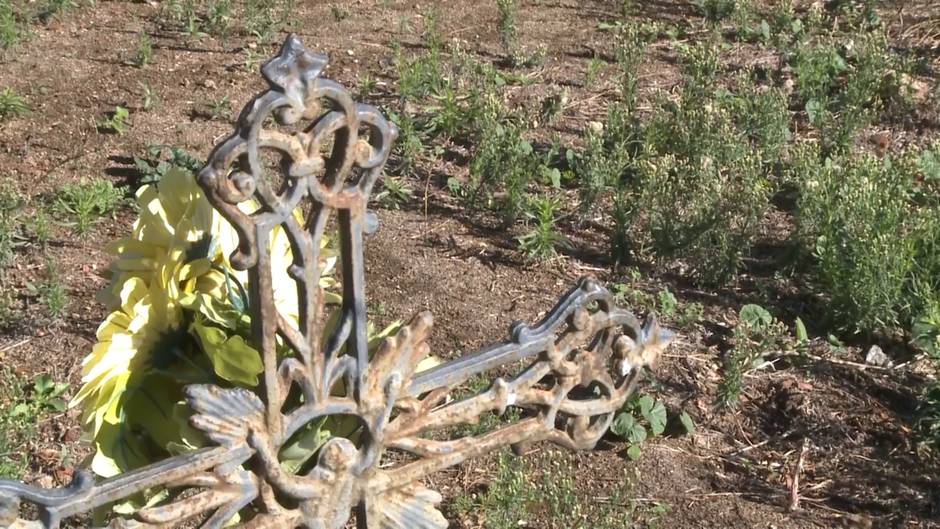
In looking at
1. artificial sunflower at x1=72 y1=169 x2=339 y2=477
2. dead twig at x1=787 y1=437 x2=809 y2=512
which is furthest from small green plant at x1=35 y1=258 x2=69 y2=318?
dead twig at x1=787 y1=437 x2=809 y2=512

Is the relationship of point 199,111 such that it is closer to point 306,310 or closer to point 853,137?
point 853,137

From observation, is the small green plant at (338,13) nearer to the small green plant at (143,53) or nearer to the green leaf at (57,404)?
the small green plant at (143,53)

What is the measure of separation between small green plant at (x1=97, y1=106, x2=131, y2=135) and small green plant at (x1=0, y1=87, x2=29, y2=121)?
0.33m

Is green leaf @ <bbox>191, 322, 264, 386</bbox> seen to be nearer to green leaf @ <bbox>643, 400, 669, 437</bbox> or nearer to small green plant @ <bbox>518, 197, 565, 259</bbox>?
green leaf @ <bbox>643, 400, 669, 437</bbox>

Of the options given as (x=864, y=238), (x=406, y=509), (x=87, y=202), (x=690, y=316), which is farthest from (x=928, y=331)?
(x=87, y=202)

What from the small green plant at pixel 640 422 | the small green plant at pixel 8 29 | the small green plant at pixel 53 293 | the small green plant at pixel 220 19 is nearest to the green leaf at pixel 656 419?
the small green plant at pixel 640 422

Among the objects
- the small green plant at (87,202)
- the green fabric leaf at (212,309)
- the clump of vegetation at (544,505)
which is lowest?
the clump of vegetation at (544,505)

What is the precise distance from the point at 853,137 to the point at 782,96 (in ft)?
1.09

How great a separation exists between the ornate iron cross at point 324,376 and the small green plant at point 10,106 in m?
3.72

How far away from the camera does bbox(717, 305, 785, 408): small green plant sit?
3701 millimetres

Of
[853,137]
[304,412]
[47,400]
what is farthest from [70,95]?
[304,412]

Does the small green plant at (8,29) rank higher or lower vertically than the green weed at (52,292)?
higher

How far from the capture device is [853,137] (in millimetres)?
5043

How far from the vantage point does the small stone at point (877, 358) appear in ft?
12.9
